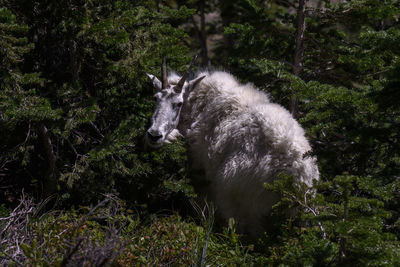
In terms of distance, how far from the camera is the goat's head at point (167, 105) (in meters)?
5.18

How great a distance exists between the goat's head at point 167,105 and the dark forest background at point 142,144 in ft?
0.62

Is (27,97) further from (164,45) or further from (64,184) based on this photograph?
(164,45)

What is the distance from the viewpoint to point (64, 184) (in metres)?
5.18

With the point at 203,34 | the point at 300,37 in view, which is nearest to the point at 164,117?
the point at 300,37

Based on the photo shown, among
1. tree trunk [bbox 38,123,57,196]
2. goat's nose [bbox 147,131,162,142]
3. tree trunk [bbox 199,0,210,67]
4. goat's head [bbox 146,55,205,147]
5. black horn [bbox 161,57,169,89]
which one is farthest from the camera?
tree trunk [bbox 199,0,210,67]

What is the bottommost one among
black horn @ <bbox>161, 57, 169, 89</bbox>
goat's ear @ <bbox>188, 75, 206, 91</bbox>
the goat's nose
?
the goat's nose

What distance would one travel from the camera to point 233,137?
5121mm

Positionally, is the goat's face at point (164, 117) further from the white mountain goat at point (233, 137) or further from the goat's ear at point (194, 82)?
the goat's ear at point (194, 82)

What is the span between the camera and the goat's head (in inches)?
204

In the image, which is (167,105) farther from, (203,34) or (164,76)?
(203,34)

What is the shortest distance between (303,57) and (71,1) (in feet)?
12.8

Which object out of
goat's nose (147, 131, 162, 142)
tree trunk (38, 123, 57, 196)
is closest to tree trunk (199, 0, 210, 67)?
goat's nose (147, 131, 162, 142)

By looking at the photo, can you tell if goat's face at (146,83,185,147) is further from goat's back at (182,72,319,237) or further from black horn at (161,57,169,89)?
goat's back at (182,72,319,237)

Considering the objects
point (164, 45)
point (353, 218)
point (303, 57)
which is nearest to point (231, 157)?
point (164, 45)
